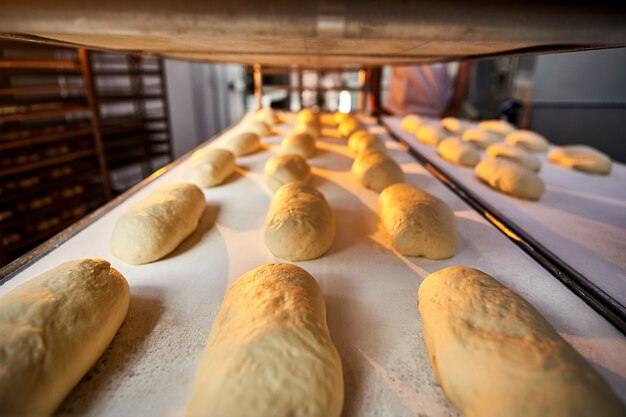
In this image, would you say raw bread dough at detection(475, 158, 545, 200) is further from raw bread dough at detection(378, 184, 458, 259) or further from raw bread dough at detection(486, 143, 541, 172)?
raw bread dough at detection(378, 184, 458, 259)

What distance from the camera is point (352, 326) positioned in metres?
0.89

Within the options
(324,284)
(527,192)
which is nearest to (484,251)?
(324,284)

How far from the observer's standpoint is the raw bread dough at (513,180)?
1.73 m

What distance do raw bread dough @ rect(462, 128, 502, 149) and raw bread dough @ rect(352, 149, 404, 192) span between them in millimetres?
1197

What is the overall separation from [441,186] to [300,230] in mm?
1041

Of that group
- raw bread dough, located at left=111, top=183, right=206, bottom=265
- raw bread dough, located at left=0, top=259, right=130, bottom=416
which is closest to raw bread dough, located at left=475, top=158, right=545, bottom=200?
raw bread dough, located at left=111, top=183, right=206, bottom=265

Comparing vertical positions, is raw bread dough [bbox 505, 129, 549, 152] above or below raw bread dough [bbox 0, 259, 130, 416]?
above

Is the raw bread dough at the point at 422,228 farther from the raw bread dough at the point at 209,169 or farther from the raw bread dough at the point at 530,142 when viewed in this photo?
the raw bread dough at the point at 530,142

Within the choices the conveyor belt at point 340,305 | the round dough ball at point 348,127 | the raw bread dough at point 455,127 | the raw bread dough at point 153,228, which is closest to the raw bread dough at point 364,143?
the round dough ball at point 348,127

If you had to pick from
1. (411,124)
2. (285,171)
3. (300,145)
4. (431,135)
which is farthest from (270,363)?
(411,124)

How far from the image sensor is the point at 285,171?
1781mm

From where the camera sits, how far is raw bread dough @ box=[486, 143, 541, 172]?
2143 millimetres

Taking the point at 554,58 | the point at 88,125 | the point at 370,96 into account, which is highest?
the point at 554,58

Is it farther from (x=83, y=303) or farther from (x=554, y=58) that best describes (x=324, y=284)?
(x=554, y=58)
